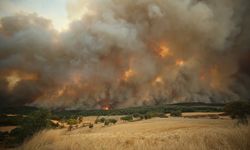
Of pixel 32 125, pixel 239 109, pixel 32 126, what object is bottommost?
pixel 32 126

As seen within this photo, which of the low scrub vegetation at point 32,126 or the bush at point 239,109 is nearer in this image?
the low scrub vegetation at point 32,126

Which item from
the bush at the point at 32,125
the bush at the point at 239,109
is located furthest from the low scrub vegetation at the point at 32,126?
the bush at the point at 239,109

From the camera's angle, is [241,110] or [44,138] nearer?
[44,138]

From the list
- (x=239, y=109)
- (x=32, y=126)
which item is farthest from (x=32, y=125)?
(x=239, y=109)

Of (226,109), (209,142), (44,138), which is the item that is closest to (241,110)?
(226,109)

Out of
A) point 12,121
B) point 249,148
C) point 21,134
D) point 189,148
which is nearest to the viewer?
point 249,148

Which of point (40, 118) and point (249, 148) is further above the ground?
point (40, 118)

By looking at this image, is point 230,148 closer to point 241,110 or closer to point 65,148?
point 65,148

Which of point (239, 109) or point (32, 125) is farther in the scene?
point (239, 109)

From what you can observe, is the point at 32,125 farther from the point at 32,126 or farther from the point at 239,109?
the point at 239,109

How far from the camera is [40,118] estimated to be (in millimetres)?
23781

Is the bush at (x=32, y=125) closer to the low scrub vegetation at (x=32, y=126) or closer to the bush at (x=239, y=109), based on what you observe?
the low scrub vegetation at (x=32, y=126)

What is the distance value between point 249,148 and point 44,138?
11.9 metres

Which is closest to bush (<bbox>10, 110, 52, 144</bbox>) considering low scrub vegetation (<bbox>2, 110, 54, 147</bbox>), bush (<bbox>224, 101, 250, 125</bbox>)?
low scrub vegetation (<bbox>2, 110, 54, 147</bbox>)
